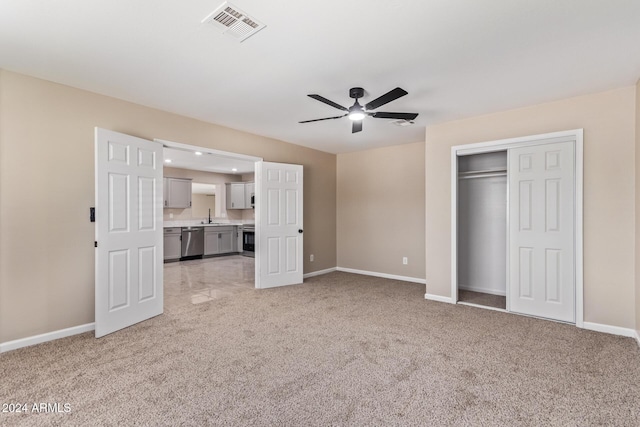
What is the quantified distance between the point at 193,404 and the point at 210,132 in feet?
11.3

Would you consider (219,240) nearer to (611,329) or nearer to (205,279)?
(205,279)

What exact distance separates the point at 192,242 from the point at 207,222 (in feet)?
3.86

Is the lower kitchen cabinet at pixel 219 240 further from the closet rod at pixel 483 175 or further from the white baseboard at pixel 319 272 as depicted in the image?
the closet rod at pixel 483 175

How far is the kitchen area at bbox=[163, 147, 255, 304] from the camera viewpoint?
6.00 meters

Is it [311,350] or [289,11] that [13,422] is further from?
[289,11]

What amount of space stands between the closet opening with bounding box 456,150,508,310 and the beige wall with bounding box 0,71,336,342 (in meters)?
4.68

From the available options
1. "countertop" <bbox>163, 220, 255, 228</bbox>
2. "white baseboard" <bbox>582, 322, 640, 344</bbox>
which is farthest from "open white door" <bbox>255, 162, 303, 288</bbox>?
"countertop" <bbox>163, 220, 255, 228</bbox>

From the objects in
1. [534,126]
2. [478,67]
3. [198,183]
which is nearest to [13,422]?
[478,67]

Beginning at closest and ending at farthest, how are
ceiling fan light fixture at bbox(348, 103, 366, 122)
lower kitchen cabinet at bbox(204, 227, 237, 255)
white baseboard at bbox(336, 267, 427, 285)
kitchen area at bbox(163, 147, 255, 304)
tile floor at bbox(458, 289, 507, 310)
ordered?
1. ceiling fan light fixture at bbox(348, 103, 366, 122)
2. tile floor at bbox(458, 289, 507, 310)
3. white baseboard at bbox(336, 267, 427, 285)
4. kitchen area at bbox(163, 147, 255, 304)
5. lower kitchen cabinet at bbox(204, 227, 237, 255)

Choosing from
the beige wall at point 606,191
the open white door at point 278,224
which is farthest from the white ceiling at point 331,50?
the open white door at point 278,224

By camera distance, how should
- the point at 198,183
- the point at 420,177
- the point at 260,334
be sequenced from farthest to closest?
the point at 198,183 → the point at 420,177 → the point at 260,334

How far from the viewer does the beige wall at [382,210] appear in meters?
5.49

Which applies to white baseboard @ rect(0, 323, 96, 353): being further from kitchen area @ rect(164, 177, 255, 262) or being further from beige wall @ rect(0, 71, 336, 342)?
kitchen area @ rect(164, 177, 255, 262)

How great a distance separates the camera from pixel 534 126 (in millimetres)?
3568
